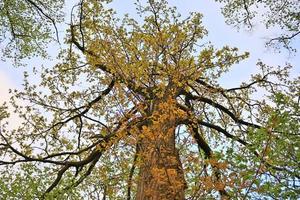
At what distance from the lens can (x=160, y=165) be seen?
226 inches

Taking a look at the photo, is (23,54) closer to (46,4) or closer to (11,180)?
(46,4)

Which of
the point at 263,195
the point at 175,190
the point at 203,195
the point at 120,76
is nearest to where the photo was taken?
the point at 263,195

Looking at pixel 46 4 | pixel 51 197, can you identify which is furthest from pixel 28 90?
pixel 46 4

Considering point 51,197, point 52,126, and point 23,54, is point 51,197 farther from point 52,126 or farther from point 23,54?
point 23,54

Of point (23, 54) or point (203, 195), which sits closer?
point (203, 195)

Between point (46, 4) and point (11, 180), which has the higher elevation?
point (46, 4)

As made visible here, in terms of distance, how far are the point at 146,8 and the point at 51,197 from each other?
4329 mm

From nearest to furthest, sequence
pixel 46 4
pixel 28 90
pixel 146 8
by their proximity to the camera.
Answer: pixel 146 8, pixel 28 90, pixel 46 4

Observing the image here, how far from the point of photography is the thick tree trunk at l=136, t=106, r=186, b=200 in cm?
451

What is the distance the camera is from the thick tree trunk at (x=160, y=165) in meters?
4.51

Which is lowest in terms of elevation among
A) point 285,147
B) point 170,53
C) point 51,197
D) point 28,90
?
point 285,147

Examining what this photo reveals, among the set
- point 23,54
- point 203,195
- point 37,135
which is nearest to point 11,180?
point 37,135

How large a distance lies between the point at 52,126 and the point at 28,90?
1.17m

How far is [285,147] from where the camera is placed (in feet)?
12.6
